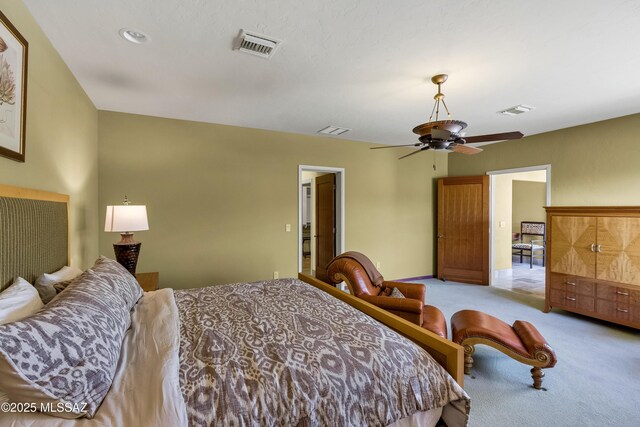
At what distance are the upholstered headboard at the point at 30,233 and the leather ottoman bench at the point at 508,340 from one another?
2971mm

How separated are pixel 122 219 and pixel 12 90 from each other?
4.50 feet

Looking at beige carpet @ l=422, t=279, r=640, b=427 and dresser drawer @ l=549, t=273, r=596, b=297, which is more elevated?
dresser drawer @ l=549, t=273, r=596, b=297

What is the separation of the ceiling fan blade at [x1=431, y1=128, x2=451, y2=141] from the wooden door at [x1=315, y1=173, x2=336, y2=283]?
284 centimetres

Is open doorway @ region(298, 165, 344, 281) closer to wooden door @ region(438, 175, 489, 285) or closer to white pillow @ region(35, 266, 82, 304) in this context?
wooden door @ region(438, 175, 489, 285)

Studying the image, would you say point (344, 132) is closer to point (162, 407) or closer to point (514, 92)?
point (514, 92)

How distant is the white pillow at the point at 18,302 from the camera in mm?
1184

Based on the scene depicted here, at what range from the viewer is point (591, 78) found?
275cm

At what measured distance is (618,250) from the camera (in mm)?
3428

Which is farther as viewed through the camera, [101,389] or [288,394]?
[288,394]

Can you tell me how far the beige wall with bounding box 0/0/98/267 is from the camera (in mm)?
1809

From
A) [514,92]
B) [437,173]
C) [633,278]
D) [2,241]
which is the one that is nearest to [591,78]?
[514,92]

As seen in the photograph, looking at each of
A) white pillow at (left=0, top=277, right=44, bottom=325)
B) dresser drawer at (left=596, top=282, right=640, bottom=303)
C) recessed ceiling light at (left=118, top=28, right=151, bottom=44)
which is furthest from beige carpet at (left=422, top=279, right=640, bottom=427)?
recessed ceiling light at (left=118, top=28, right=151, bottom=44)

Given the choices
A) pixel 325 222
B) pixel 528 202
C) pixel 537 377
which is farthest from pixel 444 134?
pixel 528 202

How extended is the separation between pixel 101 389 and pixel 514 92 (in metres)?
3.98
